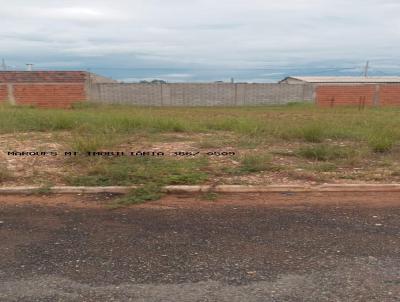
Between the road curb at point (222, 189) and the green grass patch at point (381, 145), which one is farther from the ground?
the green grass patch at point (381, 145)

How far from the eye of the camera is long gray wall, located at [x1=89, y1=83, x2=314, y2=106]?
3108cm

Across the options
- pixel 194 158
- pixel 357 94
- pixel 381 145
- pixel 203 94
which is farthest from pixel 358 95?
pixel 194 158

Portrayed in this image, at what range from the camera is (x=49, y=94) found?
28.1m

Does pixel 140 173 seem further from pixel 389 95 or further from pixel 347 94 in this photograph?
pixel 389 95

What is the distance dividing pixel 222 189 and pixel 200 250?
1.97m

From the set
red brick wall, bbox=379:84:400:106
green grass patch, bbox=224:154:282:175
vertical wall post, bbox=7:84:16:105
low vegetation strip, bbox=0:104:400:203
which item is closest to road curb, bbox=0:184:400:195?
low vegetation strip, bbox=0:104:400:203

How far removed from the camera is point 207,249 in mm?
3564

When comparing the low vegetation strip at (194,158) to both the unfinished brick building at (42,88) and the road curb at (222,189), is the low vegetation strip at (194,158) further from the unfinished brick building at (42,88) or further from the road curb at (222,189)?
the unfinished brick building at (42,88)

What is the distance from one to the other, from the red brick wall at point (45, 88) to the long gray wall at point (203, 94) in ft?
8.60

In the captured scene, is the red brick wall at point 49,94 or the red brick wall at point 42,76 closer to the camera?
the red brick wall at point 49,94

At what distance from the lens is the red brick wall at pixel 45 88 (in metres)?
27.9

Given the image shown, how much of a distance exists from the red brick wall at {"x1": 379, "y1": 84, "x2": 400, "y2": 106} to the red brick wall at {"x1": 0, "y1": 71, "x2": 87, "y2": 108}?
25318 millimetres

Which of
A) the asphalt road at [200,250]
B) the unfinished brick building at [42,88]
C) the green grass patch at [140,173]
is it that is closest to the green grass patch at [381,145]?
the asphalt road at [200,250]

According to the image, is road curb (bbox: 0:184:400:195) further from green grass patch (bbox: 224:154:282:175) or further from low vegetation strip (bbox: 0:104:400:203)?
green grass patch (bbox: 224:154:282:175)
